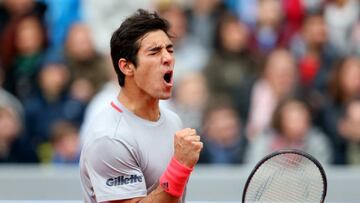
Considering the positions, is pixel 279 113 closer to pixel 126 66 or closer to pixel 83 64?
pixel 83 64

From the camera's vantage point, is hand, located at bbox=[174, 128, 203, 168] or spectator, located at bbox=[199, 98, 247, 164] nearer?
hand, located at bbox=[174, 128, 203, 168]

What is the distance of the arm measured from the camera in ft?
13.9

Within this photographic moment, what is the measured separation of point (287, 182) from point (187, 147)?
71cm

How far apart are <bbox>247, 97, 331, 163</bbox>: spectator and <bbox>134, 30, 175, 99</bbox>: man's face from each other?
3.94 meters

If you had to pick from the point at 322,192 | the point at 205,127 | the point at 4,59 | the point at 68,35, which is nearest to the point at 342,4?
the point at 205,127

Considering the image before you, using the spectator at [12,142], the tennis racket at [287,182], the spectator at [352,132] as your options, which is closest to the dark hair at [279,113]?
the spectator at [352,132]

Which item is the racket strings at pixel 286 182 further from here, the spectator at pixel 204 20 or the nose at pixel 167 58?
the spectator at pixel 204 20

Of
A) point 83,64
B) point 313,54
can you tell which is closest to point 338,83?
point 313,54

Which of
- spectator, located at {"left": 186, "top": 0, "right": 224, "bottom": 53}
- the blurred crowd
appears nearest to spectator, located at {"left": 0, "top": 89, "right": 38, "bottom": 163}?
the blurred crowd

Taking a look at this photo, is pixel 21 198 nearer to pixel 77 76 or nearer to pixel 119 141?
pixel 77 76

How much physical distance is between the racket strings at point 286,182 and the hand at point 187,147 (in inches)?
17.8

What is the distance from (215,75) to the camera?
30.4 ft

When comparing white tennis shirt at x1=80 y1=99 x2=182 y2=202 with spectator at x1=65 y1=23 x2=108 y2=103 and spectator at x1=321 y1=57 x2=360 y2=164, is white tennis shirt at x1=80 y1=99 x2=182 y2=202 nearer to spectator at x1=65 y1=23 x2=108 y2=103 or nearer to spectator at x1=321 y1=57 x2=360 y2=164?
spectator at x1=321 y1=57 x2=360 y2=164

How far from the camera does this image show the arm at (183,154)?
13.9 feet
